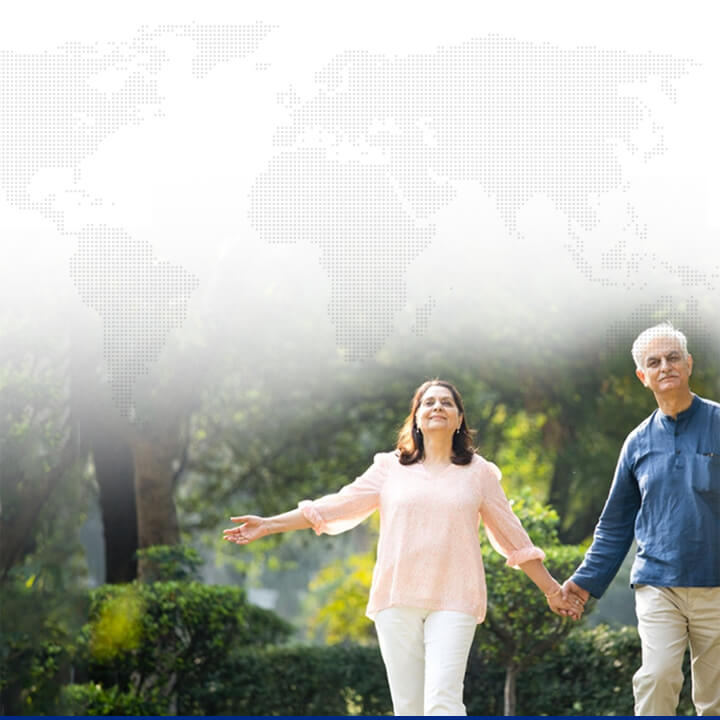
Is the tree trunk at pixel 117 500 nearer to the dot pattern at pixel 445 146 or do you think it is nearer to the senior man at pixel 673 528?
the dot pattern at pixel 445 146

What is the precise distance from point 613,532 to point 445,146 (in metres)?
4.30

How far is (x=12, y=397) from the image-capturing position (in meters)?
7.95

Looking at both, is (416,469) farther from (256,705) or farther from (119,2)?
(119,2)

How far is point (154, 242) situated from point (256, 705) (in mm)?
3570

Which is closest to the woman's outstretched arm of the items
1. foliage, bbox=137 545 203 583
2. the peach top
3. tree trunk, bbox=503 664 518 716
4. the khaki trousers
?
the peach top

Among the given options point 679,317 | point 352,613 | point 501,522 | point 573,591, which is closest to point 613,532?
point 573,591

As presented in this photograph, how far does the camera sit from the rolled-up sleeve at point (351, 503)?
424cm

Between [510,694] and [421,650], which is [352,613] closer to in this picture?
[510,694]

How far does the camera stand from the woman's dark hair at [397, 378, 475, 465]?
4.16 metres

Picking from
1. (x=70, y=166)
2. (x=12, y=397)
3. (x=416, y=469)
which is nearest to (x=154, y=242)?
(x=70, y=166)

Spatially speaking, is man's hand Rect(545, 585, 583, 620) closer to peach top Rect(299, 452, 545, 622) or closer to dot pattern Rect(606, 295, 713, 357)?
peach top Rect(299, 452, 545, 622)

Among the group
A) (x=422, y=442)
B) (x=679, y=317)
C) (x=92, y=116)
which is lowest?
(x=422, y=442)

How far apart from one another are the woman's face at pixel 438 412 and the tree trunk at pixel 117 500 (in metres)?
5.54

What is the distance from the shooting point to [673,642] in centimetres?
386
